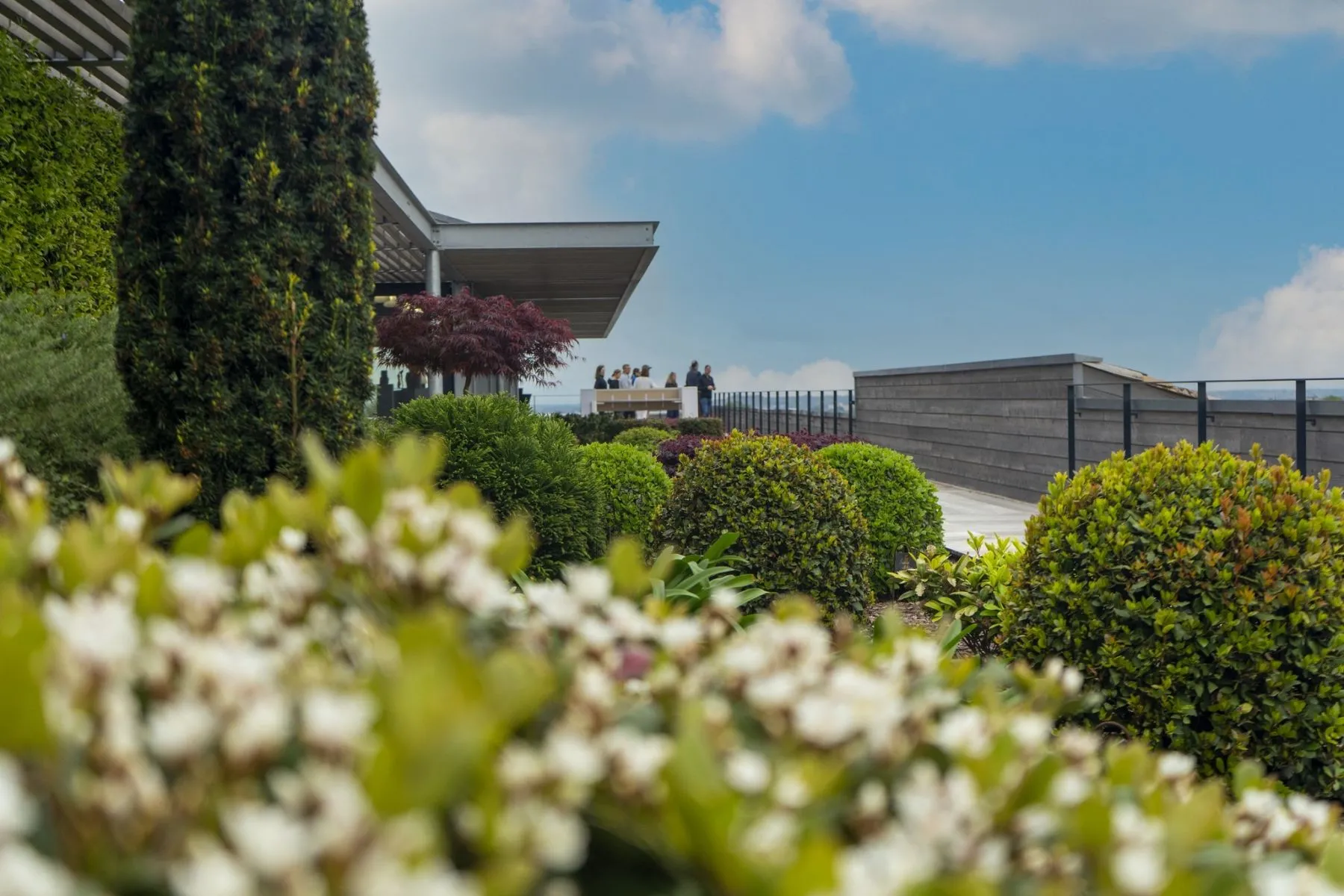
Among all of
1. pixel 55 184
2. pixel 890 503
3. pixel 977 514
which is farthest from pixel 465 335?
pixel 890 503

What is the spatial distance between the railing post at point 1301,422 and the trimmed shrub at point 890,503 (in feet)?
13.2

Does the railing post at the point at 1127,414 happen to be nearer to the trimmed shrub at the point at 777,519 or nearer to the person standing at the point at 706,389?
the trimmed shrub at the point at 777,519

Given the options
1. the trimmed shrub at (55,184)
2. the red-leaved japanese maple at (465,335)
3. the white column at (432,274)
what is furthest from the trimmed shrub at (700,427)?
the trimmed shrub at (55,184)

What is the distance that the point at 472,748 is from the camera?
56cm

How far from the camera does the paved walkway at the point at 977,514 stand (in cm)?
1058

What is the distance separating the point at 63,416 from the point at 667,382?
2154 cm

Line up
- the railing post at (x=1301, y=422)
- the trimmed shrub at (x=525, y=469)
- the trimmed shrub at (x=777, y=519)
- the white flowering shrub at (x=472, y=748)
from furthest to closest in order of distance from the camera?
the railing post at (x=1301, y=422) → the trimmed shrub at (x=525, y=469) → the trimmed shrub at (x=777, y=519) → the white flowering shrub at (x=472, y=748)

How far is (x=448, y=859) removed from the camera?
25.5 inches

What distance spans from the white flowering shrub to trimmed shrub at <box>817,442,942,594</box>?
687 centimetres

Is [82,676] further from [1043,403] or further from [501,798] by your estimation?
[1043,403]

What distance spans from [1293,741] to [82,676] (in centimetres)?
381

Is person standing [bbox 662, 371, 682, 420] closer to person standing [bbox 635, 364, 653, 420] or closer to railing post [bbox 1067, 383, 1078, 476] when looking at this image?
person standing [bbox 635, 364, 653, 420]

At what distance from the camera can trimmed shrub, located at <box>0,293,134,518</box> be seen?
216 inches

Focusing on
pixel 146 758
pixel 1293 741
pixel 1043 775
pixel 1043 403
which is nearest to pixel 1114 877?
pixel 1043 775
